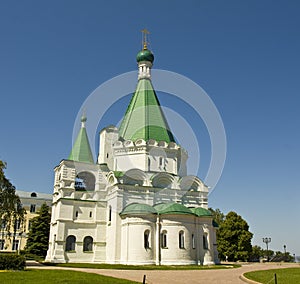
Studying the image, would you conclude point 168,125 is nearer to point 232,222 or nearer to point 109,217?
point 109,217

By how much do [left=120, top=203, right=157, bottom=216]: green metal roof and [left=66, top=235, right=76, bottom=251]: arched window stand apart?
638 centimetres

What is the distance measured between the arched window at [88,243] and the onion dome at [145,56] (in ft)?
75.7

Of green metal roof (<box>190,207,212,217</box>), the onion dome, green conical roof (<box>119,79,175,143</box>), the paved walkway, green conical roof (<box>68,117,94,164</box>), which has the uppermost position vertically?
the onion dome

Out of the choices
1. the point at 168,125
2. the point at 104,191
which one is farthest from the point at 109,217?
the point at 168,125

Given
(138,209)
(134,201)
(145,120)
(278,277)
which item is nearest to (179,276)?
(278,277)

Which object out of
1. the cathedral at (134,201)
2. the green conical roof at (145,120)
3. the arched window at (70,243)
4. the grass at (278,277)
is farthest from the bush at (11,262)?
the green conical roof at (145,120)

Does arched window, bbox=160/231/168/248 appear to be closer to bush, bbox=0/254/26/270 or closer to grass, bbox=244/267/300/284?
grass, bbox=244/267/300/284

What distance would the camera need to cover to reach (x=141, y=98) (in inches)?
1533

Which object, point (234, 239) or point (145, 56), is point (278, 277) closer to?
point (234, 239)

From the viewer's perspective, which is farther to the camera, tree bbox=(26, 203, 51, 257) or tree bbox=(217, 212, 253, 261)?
tree bbox=(217, 212, 253, 261)

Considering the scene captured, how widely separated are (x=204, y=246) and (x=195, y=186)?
21.5 feet

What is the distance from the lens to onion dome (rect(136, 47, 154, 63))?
43.2 meters

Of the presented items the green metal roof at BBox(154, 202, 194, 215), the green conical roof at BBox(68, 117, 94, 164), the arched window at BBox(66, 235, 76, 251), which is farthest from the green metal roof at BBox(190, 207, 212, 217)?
the green conical roof at BBox(68, 117, 94, 164)

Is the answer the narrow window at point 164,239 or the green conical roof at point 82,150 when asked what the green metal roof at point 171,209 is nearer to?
the narrow window at point 164,239
